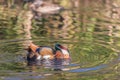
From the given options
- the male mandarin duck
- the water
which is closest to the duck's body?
the male mandarin duck

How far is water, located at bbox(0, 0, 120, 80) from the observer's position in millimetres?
10023

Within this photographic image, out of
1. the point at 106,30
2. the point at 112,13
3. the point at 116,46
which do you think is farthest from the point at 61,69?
the point at 112,13

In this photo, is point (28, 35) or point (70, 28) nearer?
point (28, 35)

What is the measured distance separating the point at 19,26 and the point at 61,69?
520cm

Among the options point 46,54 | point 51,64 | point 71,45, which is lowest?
point 71,45

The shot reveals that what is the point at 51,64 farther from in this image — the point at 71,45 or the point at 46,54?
the point at 71,45

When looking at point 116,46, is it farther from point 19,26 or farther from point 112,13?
point 112,13

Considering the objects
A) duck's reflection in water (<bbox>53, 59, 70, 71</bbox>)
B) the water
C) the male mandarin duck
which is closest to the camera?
the water

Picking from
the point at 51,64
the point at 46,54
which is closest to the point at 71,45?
the point at 46,54

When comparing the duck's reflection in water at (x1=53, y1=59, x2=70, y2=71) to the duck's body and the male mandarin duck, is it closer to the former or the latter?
the duck's body

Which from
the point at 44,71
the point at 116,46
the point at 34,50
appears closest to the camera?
the point at 44,71

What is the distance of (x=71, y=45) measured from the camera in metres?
12.5

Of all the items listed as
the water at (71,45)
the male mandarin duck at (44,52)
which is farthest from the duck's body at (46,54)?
the water at (71,45)

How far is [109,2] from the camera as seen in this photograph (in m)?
21.0
